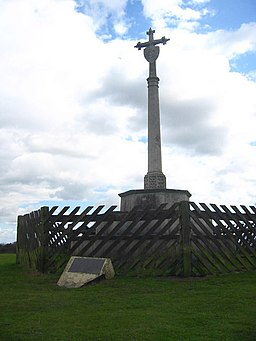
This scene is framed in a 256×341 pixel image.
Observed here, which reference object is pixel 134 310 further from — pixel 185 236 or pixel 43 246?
pixel 43 246

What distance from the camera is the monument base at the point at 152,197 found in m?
15.2

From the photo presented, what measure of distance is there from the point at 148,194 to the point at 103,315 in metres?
9.44

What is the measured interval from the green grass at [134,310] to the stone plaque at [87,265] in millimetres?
546

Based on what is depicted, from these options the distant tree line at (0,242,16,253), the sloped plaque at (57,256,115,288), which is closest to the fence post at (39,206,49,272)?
the sloped plaque at (57,256,115,288)

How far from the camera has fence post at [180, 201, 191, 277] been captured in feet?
32.9

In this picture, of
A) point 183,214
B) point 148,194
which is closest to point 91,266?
point 183,214

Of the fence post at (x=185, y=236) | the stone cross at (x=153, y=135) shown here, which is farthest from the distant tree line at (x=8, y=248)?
the fence post at (x=185, y=236)

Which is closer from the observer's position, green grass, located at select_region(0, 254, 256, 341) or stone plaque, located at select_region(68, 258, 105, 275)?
green grass, located at select_region(0, 254, 256, 341)

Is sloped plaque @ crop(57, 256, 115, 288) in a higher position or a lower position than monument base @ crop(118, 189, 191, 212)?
lower

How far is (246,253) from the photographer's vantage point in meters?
11.5

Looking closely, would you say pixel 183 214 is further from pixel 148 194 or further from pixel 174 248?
pixel 148 194

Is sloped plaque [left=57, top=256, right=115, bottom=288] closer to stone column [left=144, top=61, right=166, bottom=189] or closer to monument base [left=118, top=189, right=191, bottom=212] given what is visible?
monument base [left=118, top=189, right=191, bottom=212]

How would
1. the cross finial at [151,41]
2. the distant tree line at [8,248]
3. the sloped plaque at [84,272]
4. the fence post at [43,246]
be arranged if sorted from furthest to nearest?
the distant tree line at [8,248] → the cross finial at [151,41] → the fence post at [43,246] → the sloped plaque at [84,272]

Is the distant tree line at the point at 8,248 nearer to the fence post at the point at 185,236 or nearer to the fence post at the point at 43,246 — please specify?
the fence post at the point at 43,246
